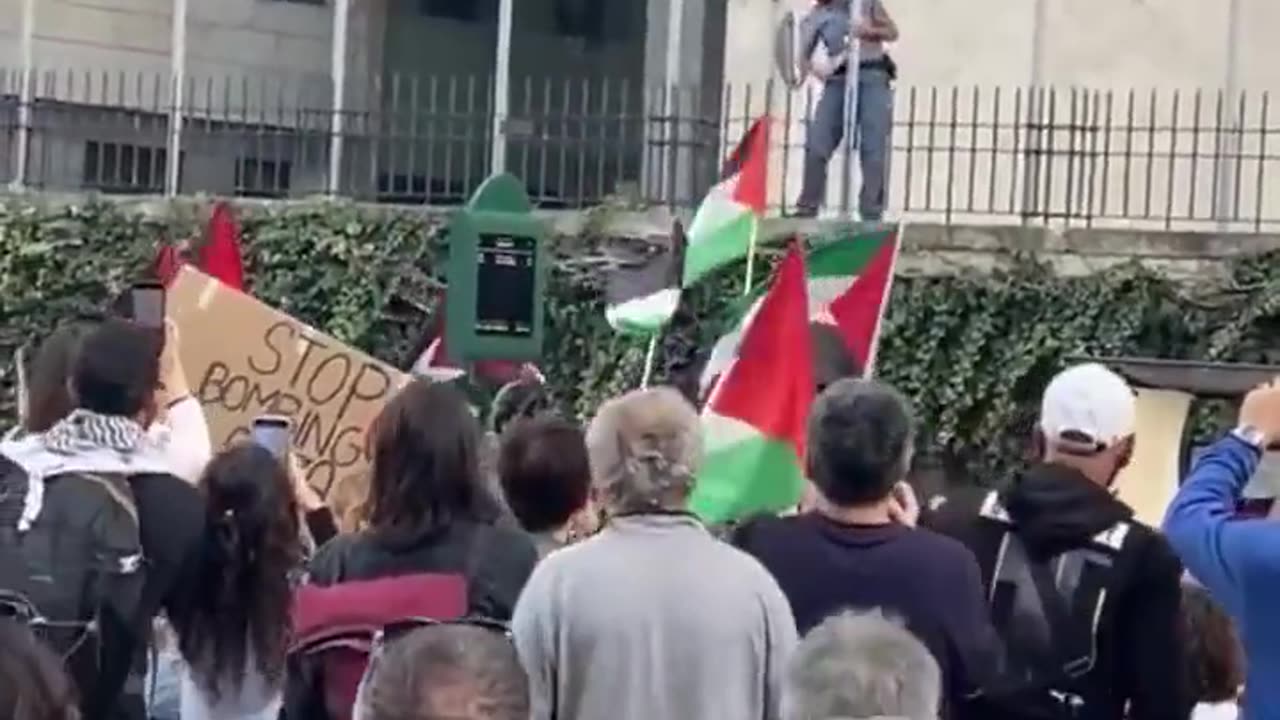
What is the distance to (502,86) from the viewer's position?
1792 centimetres

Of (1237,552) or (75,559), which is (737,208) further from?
(1237,552)

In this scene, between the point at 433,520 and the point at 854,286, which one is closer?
the point at 433,520

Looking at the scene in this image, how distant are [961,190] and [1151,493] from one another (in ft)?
22.6

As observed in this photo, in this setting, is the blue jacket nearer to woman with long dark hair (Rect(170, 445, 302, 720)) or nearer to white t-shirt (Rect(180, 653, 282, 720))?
woman with long dark hair (Rect(170, 445, 302, 720))

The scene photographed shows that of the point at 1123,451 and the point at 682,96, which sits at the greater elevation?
the point at 682,96

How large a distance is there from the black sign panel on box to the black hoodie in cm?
406

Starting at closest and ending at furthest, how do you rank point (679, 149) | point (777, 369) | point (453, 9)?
point (777, 369) → point (679, 149) → point (453, 9)

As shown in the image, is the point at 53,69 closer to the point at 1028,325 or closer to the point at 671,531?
the point at 1028,325

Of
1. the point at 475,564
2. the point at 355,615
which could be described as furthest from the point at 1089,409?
the point at 355,615

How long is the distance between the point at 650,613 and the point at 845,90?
910 cm

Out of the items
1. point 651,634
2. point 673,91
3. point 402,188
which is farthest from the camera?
point 402,188

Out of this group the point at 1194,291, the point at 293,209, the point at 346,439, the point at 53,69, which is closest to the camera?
the point at 346,439

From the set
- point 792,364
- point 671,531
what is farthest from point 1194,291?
point 671,531

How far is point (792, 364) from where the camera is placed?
7.66 metres
